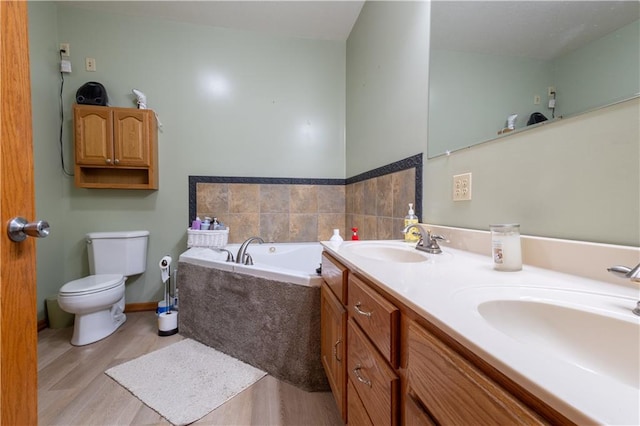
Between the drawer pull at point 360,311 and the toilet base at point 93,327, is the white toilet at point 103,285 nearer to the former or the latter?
the toilet base at point 93,327

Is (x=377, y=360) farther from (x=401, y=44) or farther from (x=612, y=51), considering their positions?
(x=401, y=44)

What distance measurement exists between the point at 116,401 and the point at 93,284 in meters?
0.92

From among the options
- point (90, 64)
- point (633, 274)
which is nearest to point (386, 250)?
point (633, 274)

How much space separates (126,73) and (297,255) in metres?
2.25

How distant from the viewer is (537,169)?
0.84m

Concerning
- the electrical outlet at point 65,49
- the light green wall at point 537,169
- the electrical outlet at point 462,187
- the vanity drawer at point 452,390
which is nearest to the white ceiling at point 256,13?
the electrical outlet at point 65,49

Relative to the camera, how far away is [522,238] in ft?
2.76

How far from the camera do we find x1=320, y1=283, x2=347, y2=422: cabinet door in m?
1.00

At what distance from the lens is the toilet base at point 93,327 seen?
6.02ft

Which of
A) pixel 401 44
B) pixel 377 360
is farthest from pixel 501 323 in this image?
pixel 401 44

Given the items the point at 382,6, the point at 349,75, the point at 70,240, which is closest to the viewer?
the point at 382,6

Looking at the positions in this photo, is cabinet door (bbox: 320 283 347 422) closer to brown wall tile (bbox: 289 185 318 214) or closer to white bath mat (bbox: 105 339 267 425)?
white bath mat (bbox: 105 339 267 425)

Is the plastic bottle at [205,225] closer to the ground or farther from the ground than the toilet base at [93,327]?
farther from the ground

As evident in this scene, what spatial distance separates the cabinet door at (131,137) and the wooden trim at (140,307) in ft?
4.13
